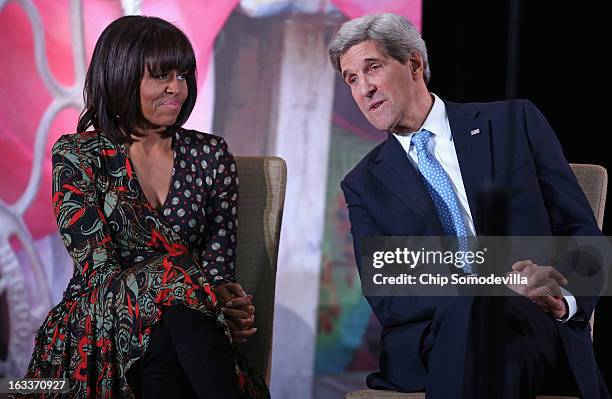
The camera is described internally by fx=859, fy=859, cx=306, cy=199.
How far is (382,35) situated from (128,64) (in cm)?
66

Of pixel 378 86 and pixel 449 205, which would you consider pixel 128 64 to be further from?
pixel 449 205

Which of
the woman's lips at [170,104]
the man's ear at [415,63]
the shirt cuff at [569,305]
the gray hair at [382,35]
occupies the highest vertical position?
the gray hair at [382,35]

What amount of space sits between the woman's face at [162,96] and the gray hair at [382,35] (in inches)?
16.4

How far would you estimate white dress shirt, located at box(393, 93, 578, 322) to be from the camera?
213 cm

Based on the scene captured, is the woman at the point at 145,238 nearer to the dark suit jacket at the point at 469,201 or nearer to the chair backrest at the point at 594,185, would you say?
the dark suit jacket at the point at 469,201

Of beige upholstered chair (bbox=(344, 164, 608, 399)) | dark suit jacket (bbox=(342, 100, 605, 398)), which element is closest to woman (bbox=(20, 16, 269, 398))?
dark suit jacket (bbox=(342, 100, 605, 398))

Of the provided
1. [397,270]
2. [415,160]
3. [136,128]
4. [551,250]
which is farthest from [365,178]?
[136,128]

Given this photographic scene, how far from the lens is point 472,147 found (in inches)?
84.4

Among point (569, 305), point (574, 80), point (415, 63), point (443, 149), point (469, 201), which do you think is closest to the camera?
point (569, 305)

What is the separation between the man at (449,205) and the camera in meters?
1.75

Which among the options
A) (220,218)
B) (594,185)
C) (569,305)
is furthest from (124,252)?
(594,185)

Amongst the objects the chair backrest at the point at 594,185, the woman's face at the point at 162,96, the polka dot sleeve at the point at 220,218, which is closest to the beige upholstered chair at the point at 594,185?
the chair backrest at the point at 594,185

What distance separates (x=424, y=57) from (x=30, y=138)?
→ 1688 millimetres

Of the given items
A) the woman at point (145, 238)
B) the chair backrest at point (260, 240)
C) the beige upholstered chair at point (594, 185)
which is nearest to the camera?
the woman at point (145, 238)
